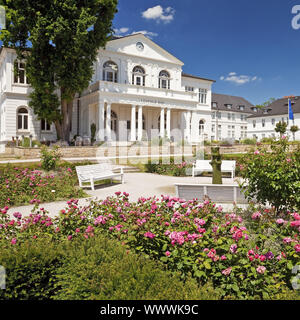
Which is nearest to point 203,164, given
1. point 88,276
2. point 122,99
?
point 88,276

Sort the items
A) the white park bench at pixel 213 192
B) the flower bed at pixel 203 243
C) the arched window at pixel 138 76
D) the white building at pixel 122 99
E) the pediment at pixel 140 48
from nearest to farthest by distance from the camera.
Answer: the flower bed at pixel 203 243, the white park bench at pixel 213 192, the white building at pixel 122 99, the pediment at pixel 140 48, the arched window at pixel 138 76

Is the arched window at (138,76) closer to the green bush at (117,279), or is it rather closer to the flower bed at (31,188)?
the flower bed at (31,188)

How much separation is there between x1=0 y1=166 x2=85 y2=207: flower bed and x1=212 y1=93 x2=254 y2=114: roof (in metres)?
45.3

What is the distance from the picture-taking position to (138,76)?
30.5 metres

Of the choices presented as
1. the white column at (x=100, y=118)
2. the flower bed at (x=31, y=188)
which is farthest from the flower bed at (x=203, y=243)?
the white column at (x=100, y=118)

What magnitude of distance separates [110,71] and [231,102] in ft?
111

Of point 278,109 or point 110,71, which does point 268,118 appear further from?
point 110,71

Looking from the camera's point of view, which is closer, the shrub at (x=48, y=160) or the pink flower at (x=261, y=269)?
the pink flower at (x=261, y=269)

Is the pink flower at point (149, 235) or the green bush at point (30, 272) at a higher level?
the pink flower at point (149, 235)

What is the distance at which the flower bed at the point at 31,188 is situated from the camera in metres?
7.62

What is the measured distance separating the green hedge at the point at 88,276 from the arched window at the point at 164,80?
101 feet

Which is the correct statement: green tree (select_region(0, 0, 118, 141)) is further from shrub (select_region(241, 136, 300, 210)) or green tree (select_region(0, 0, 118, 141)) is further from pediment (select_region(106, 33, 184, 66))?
shrub (select_region(241, 136, 300, 210))

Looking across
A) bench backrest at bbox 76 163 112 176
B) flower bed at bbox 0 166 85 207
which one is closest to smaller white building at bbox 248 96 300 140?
Answer: bench backrest at bbox 76 163 112 176
